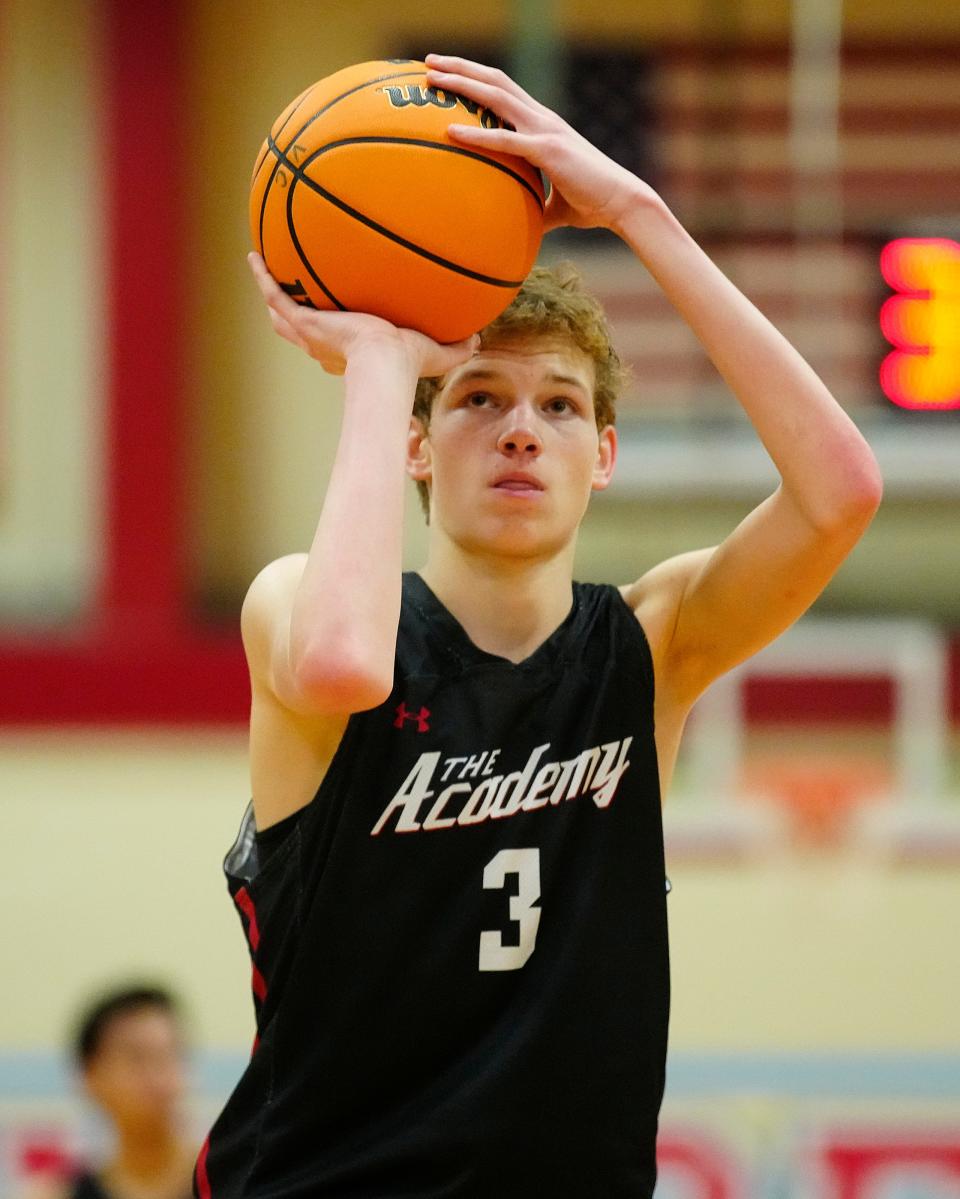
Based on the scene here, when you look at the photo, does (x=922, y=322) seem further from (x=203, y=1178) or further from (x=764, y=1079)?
(x=203, y=1178)

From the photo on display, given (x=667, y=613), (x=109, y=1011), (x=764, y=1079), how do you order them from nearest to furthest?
(x=667, y=613)
(x=109, y=1011)
(x=764, y=1079)

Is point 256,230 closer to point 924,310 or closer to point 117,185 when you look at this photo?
point 924,310

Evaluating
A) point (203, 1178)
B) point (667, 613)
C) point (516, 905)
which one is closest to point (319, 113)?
point (667, 613)

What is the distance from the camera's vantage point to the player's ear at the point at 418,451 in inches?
112

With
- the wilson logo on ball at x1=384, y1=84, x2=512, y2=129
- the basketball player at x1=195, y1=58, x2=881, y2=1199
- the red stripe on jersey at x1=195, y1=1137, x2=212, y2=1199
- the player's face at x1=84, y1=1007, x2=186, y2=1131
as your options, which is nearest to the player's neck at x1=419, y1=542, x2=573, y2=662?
the basketball player at x1=195, y1=58, x2=881, y2=1199

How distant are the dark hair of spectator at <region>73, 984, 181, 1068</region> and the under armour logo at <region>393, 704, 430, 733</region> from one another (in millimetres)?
2974

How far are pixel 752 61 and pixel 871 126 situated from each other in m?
0.84

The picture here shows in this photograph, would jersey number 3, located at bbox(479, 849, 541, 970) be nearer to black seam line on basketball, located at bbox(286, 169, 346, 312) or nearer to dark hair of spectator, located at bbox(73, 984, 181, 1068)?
black seam line on basketball, located at bbox(286, 169, 346, 312)

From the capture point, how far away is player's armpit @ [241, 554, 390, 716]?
2.30 m

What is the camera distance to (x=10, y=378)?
423 inches

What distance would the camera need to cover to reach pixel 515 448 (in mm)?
2584

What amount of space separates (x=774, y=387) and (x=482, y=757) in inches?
26.4

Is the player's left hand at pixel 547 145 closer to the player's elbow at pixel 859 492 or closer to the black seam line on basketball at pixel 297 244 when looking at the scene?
the black seam line on basketball at pixel 297 244

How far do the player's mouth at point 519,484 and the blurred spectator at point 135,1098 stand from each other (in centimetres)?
309
